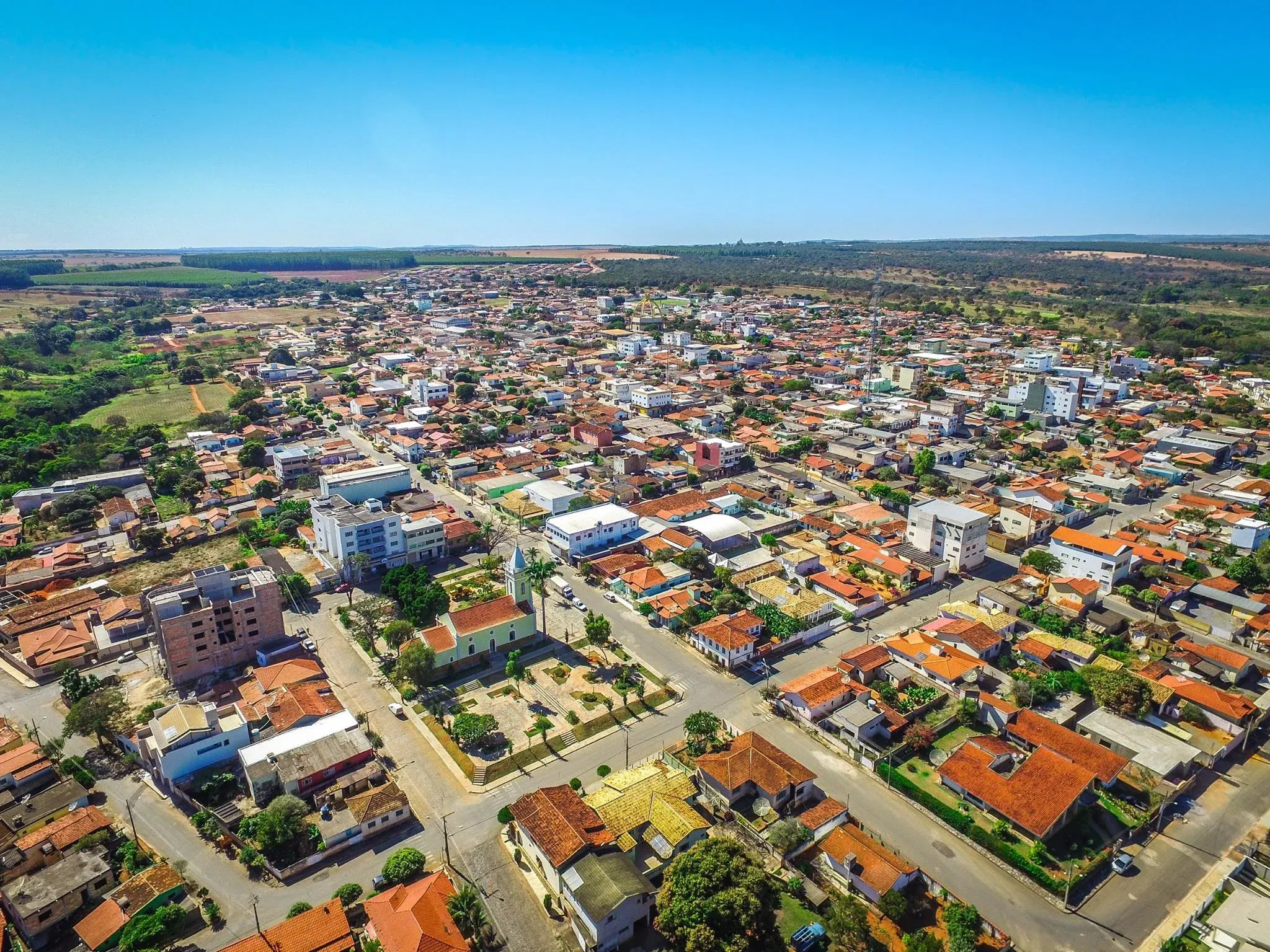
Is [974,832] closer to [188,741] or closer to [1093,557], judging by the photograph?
[1093,557]

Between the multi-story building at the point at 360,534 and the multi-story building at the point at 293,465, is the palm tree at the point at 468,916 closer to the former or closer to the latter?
the multi-story building at the point at 360,534

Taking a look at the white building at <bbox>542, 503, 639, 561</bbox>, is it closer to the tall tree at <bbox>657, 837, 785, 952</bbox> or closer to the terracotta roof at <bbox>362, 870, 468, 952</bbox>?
the terracotta roof at <bbox>362, 870, 468, 952</bbox>

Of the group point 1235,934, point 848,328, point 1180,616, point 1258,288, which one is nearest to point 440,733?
point 1235,934

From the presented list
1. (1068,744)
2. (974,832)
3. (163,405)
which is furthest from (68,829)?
(163,405)

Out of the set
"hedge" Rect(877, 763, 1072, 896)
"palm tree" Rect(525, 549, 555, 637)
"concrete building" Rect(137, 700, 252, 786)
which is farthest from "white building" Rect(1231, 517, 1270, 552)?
"concrete building" Rect(137, 700, 252, 786)

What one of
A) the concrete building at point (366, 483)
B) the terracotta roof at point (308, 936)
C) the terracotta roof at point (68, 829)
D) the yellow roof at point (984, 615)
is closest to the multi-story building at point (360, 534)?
the concrete building at point (366, 483)

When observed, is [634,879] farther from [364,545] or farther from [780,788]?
[364,545]
